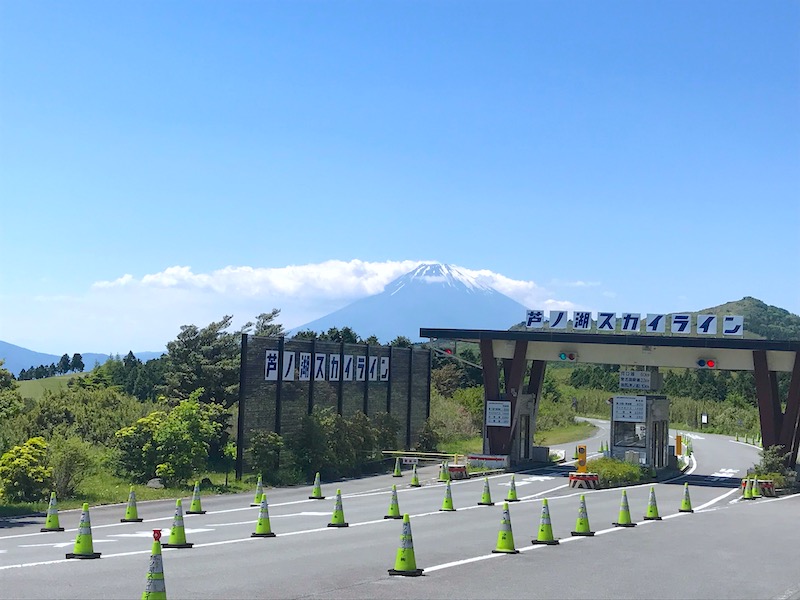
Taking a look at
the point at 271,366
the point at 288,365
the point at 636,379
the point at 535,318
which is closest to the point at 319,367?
the point at 288,365

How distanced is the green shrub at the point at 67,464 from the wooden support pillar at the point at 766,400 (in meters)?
28.6

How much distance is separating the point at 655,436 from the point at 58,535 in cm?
3424

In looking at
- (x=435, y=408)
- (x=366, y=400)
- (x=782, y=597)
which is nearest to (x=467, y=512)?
(x=782, y=597)

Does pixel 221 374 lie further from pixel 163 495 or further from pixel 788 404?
pixel 788 404

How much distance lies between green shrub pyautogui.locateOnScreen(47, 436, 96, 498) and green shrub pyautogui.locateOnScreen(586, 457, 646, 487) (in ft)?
66.0

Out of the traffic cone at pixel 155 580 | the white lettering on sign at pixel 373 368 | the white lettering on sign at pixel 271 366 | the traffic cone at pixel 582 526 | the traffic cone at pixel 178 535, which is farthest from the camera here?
the white lettering on sign at pixel 373 368

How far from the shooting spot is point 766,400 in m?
44.8

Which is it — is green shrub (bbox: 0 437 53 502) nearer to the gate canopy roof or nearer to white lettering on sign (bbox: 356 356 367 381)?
white lettering on sign (bbox: 356 356 367 381)

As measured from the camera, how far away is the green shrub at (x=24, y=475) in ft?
95.3

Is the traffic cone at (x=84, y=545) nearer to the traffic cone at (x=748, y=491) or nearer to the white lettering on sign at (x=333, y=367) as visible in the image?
the traffic cone at (x=748, y=491)

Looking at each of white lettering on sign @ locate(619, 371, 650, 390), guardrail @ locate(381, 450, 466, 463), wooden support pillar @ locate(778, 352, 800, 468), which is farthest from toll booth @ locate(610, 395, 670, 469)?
guardrail @ locate(381, 450, 466, 463)

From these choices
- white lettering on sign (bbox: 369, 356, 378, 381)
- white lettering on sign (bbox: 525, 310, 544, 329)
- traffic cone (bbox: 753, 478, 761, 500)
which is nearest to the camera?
traffic cone (bbox: 753, 478, 761, 500)

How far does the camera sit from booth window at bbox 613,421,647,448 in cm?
4850

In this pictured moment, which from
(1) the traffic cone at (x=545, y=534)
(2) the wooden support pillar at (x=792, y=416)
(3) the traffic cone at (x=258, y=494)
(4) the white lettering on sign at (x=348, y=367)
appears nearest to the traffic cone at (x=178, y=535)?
(1) the traffic cone at (x=545, y=534)
